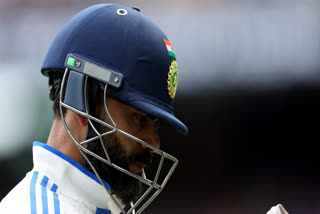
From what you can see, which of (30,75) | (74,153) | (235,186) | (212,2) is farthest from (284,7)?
(74,153)

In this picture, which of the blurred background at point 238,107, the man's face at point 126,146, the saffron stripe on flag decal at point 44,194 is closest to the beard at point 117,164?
the man's face at point 126,146

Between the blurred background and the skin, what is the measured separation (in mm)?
1812

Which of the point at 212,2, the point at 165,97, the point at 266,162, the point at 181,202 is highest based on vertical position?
the point at 212,2

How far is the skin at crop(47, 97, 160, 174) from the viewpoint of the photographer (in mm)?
1091

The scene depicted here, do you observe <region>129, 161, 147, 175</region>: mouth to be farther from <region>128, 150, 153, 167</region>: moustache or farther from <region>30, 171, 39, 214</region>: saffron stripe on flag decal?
<region>30, 171, 39, 214</region>: saffron stripe on flag decal

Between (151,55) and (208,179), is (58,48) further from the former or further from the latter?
(208,179)

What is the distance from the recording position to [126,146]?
1116 mm

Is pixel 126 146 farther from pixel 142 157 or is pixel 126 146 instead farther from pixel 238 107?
pixel 238 107

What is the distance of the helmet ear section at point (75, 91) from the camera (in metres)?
1.07

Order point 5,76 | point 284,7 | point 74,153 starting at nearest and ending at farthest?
point 74,153 < point 284,7 < point 5,76

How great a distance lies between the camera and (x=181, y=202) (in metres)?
3.07

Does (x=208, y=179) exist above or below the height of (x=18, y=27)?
below

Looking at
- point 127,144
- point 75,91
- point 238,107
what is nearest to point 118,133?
point 127,144

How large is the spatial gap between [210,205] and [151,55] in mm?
2121
